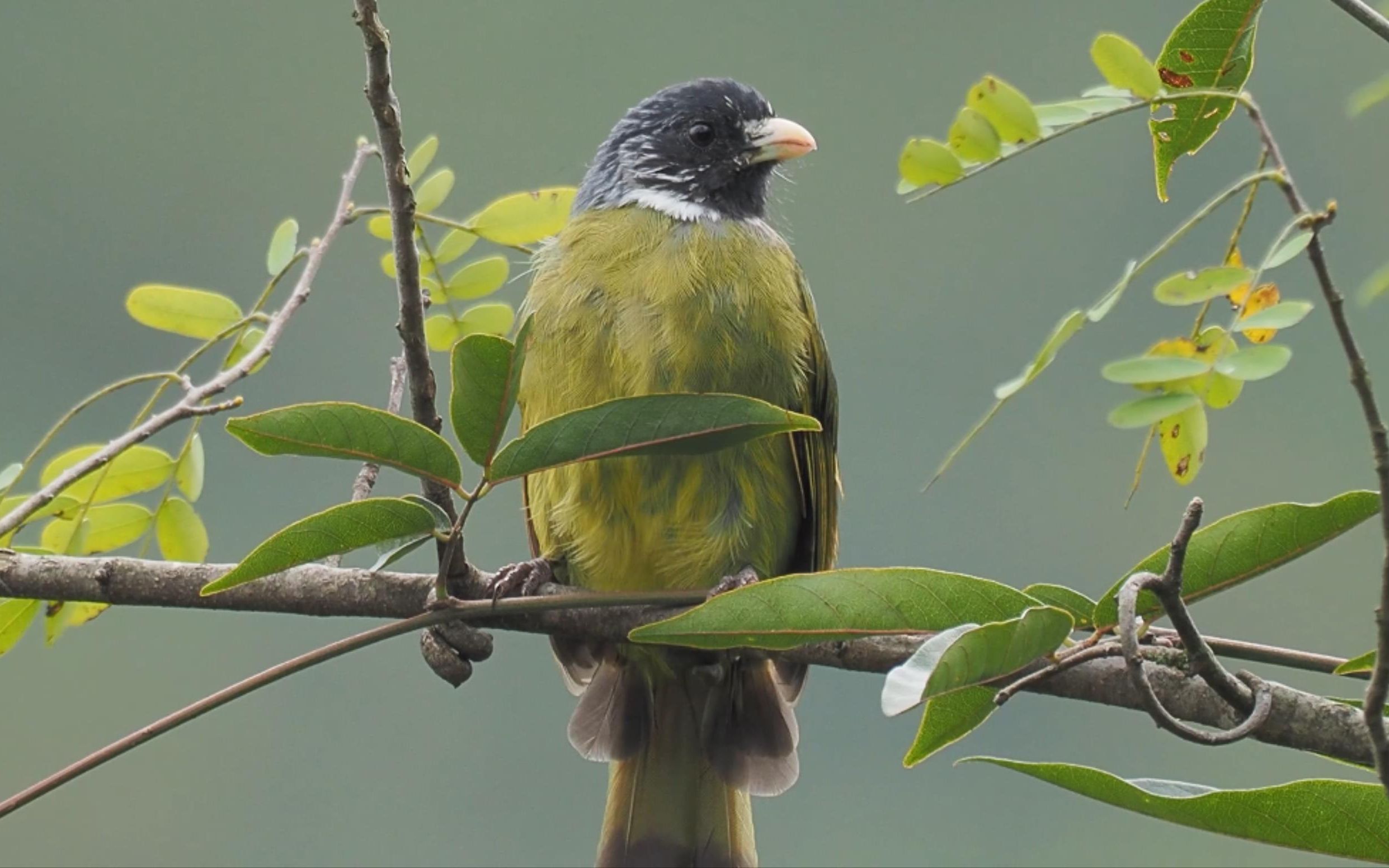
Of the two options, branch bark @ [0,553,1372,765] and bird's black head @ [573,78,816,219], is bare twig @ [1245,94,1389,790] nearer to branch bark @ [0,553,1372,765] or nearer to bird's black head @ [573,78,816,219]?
branch bark @ [0,553,1372,765]

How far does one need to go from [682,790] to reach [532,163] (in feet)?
43.8

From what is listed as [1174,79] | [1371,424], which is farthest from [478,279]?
[1371,424]

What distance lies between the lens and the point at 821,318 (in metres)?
16.3

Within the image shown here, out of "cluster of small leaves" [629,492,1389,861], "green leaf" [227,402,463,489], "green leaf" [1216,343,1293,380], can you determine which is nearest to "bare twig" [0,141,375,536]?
"green leaf" [227,402,463,489]

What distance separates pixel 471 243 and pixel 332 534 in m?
0.98

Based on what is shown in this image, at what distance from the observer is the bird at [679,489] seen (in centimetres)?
312

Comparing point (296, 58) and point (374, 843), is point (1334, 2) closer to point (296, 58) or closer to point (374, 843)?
point (374, 843)

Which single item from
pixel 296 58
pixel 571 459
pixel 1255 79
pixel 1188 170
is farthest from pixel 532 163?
pixel 571 459

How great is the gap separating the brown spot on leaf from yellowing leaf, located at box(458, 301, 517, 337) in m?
1.29

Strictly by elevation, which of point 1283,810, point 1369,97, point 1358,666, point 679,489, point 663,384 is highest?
point 1369,97

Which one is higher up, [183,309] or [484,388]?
[183,309]

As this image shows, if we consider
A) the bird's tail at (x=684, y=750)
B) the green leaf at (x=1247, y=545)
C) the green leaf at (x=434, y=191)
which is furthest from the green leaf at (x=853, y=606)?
the bird's tail at (x=684, y=750)

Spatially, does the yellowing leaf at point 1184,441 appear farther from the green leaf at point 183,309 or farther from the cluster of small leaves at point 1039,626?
the green leaf at point 183,309

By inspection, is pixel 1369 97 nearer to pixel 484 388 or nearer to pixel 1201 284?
pixel 1201 284
